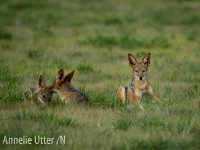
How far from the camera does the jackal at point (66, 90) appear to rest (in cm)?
1100

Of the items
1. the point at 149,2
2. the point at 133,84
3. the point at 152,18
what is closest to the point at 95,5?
the point at 149,2

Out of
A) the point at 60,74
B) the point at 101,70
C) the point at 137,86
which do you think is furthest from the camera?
the point at 101,70

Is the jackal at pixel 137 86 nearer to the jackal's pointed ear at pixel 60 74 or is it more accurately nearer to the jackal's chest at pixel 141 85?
the jackal's chest at pixel 141 85

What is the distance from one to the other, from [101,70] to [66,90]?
4.53m

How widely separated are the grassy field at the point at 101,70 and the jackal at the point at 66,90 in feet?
0.51

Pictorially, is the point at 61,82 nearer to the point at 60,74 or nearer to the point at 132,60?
the point at 60,74

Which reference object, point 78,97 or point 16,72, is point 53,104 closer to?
point 78,97

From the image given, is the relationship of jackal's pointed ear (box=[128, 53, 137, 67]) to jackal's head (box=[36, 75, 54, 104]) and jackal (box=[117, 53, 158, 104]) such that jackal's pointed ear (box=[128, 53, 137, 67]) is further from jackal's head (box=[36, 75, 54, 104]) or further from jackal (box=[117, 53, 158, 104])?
jackal's head (box=[36, 75, 54, 104])

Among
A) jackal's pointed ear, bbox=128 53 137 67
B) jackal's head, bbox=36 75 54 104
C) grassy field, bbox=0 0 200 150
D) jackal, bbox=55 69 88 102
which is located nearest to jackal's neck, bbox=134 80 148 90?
grassy field, bbox=0 0 200 150

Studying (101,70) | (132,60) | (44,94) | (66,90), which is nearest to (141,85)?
(132,60)

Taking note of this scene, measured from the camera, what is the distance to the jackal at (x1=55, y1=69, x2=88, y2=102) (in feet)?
36.1

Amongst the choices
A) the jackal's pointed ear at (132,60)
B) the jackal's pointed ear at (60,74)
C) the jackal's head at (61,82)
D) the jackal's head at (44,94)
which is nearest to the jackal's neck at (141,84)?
the jackal's pointed ear at (132,60)

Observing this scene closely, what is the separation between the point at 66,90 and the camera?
11.1m

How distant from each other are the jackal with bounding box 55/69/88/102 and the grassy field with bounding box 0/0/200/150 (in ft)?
0.51
